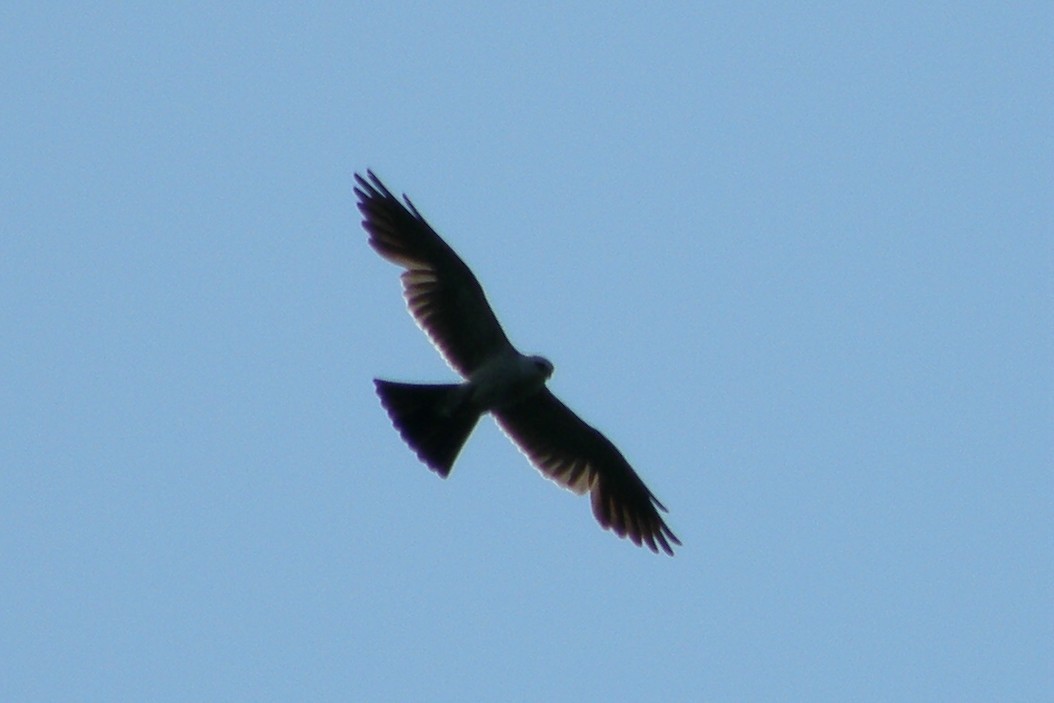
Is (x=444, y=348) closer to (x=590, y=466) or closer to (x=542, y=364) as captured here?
(x=542, y=364)

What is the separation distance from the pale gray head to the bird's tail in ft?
2.05

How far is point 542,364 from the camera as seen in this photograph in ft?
44.2

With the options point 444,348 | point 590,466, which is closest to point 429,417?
point 444,348

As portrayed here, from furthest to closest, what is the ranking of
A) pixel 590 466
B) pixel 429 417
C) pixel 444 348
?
pixel 590 466
pixel 444 348
pixel 429 417

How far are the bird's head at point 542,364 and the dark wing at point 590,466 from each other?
2.44ft

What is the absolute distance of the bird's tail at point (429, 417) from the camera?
13172mm

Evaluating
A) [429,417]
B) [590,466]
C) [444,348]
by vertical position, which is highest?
[590,466]

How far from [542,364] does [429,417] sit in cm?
98

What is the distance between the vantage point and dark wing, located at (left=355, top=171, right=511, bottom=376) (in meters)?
13.5

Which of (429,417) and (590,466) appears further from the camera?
(590,466)

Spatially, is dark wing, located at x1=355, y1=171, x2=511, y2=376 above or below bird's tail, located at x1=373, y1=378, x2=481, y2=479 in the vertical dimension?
above

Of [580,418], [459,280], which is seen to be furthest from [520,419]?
[459,280]

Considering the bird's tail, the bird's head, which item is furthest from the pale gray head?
the bird's tail

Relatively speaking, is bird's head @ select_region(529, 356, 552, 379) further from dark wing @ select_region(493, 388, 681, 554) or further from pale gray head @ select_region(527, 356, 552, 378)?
dark wing @ select_region(493, 388, 681, 554)
